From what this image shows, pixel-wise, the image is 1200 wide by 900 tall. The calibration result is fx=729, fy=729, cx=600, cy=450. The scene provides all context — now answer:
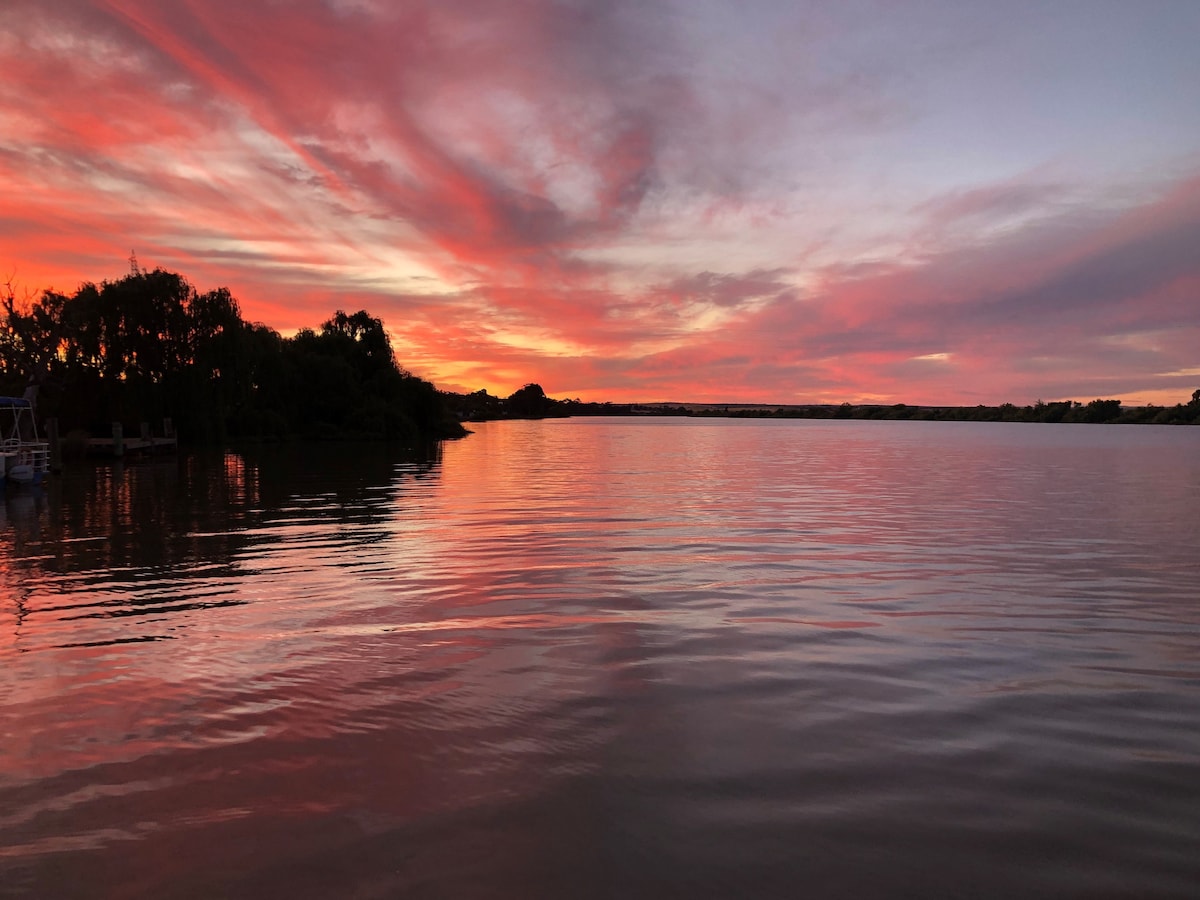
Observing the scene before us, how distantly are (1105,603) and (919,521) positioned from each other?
8.69m

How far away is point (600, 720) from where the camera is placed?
626 cm

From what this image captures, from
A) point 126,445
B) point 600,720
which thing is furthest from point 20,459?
point 600,720

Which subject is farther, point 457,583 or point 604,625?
point 457,583

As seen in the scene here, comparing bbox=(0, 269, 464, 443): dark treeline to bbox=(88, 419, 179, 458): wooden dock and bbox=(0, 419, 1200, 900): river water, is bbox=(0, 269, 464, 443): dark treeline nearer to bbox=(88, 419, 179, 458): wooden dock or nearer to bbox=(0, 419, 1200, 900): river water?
bbox=(88, 419, 179, 458): wooden dock

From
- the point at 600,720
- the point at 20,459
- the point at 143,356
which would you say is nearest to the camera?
the point at 600,720

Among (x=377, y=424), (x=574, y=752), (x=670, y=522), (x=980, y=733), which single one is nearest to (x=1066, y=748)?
(x=980, y=733)

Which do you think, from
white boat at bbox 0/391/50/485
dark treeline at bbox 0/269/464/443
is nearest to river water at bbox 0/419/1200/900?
white boat at bbox 0/391/50/485

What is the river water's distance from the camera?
421cm

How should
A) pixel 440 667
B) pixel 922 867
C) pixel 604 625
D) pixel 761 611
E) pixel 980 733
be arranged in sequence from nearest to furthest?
1. pixel 922 867
2. pixel 980 733
3. pixel 440 667
4. pixel 604 625
5. pixel 761 611

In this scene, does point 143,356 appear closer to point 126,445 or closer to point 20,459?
point 126,445

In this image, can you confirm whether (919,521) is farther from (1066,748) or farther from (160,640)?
(160,640)

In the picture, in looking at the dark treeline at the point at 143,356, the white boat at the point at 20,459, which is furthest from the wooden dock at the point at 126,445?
the white boat at the point at 20,459

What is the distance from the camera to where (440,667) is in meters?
7.62

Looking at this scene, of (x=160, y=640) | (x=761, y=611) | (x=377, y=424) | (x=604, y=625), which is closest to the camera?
(x=160, y=640)
